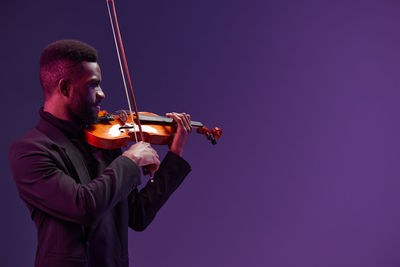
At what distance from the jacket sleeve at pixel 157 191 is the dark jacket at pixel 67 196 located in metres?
0.15

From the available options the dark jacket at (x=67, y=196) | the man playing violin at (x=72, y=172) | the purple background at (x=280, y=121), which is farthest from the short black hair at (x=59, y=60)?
the purple background at (x=280, y=121)

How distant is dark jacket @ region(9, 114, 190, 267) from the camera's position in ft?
2.65

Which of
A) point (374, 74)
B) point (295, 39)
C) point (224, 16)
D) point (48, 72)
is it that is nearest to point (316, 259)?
point (374, 74)

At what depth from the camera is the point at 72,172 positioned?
2.94 feet

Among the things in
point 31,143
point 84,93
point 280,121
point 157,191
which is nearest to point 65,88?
point 84,93

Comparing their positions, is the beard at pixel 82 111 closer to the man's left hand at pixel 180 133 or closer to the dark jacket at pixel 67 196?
the dark jacket at pixel 67 196

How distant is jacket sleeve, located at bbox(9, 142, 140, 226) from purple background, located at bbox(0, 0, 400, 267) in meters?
1.03

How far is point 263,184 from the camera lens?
1960mm

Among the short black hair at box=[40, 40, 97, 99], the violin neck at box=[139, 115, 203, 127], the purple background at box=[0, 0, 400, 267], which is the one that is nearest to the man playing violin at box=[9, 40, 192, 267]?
the short black hair at box=[40, 40, 97, 99]

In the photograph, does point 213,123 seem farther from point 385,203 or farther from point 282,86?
point 385,203

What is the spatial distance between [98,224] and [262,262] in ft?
4.12

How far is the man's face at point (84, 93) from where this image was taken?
92 cm

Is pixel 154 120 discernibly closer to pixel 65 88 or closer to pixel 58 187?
pixel 65 88

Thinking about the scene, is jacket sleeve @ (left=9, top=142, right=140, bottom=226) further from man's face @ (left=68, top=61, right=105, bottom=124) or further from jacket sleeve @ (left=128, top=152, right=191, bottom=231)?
jacket sleeve @ (left=128, top=152, right=191, bottom=231)
